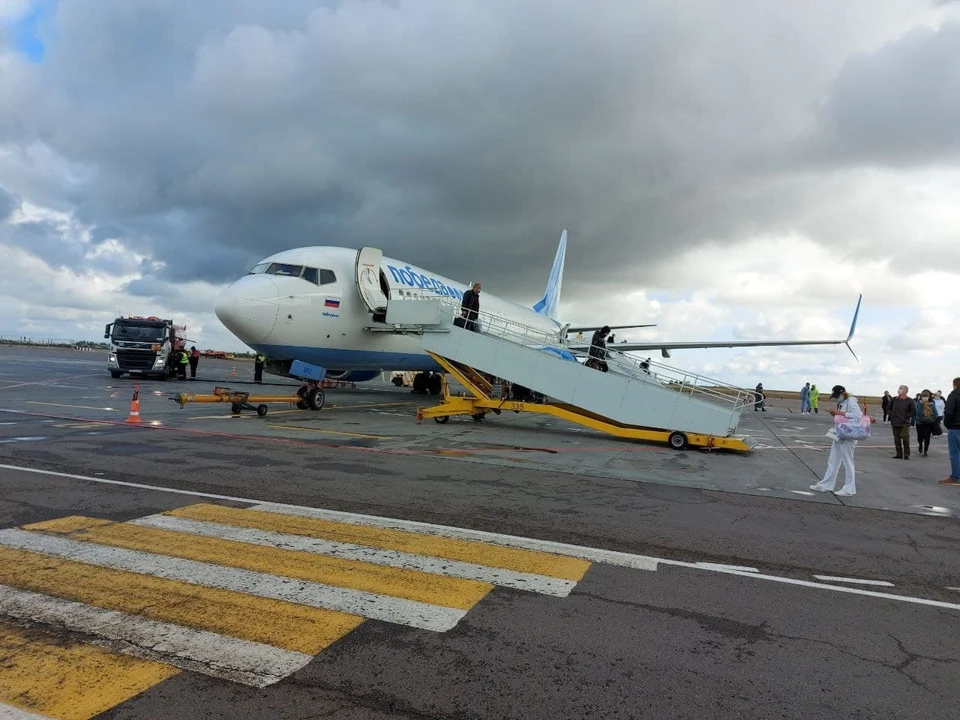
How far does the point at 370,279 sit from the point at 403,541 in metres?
12.0

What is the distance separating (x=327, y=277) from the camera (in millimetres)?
15625

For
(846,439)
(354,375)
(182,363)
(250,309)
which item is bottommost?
(846,439)

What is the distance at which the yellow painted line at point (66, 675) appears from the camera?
98.1 inches

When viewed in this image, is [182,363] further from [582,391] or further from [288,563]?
[288,563]

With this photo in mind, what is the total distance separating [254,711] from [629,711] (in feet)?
5.43

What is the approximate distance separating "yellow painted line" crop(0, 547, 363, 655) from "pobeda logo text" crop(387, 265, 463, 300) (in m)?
13.9

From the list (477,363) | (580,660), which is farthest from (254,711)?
(477,363)

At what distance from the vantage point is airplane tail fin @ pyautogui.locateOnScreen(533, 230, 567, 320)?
37844mm

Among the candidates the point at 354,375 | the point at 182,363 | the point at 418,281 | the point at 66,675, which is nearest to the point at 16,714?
the point at 66,675

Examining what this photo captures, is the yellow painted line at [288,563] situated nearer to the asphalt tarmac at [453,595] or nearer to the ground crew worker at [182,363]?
the asphalt tarmac at [453,595]

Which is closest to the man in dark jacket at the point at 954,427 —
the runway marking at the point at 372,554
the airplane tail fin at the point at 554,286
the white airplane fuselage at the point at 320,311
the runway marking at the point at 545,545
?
the runway marking at the point at 545,545

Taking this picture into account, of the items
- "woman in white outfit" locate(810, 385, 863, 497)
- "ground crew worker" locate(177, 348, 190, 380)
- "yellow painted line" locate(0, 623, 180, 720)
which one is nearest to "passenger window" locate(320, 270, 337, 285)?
"woman in white outfit" locate(810, 385, 863, 497)

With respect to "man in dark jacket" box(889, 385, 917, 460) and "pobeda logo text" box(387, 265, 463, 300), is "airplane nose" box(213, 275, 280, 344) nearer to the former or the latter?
"pobeda logo text" box(387, 265, 463, 300)

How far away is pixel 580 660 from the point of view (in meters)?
3.08
